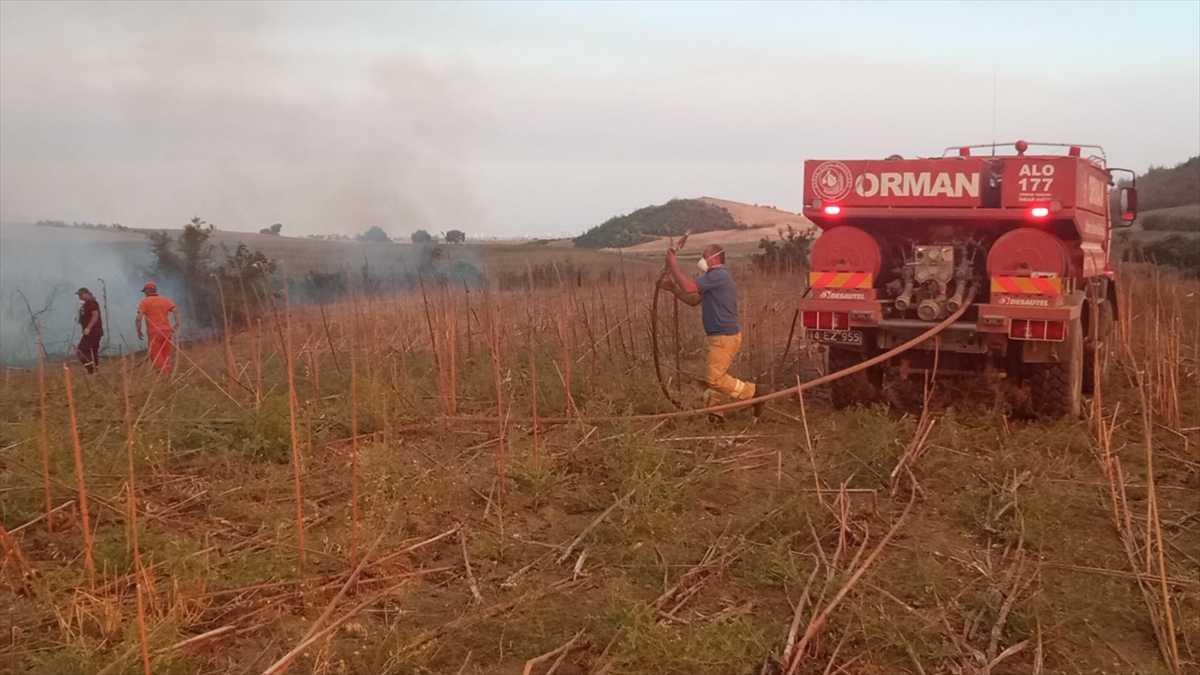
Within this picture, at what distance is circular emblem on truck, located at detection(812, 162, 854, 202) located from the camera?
8.34 m

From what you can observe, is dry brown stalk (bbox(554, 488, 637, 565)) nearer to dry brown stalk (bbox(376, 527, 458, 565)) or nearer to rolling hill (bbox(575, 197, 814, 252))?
dry brown stalk (bbox(376, 527, 458, 565))

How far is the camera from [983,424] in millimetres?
8070

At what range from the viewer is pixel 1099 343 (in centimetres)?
952

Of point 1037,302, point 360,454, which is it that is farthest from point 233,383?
point 1037,302

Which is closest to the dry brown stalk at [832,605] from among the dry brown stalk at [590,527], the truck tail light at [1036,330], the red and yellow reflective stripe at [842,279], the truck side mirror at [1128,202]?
the dry brown stalk at [590,527]

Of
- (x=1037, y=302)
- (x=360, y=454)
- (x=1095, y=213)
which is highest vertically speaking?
(x=1095, y=213)

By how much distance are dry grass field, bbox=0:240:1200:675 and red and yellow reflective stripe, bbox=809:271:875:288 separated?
3.93ft

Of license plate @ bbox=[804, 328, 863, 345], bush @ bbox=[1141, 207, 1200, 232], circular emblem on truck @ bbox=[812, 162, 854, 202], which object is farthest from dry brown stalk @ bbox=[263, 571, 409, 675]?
bush @ bbox=[1141, 207, 1200, 232]

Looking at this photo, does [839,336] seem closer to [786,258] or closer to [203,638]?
[203,638]

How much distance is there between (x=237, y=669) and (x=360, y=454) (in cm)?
265

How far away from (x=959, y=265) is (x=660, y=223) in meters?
39.9

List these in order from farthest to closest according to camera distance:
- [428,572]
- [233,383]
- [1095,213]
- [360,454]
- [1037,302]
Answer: [1095,213], [233,383], [1037,302], [360,454], [428,572]

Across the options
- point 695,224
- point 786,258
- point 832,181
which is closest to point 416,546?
point 832,181

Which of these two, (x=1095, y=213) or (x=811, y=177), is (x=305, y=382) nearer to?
(x=811, y=177)
